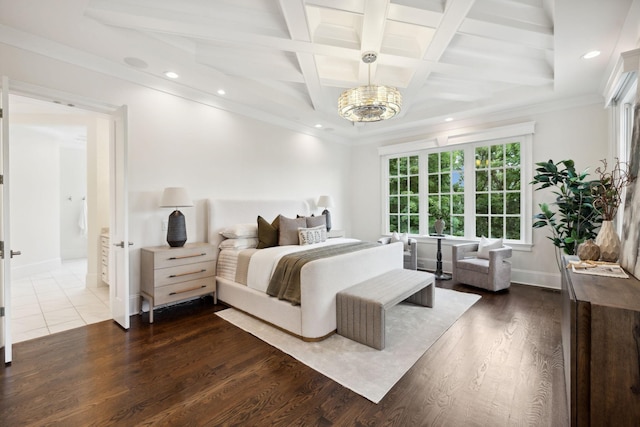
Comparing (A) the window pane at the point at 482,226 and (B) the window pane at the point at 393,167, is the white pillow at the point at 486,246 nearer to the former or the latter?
(A) the window pane at the point at 482,226

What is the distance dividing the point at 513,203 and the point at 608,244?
2.86 m

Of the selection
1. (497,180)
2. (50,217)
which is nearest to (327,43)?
(497,180)

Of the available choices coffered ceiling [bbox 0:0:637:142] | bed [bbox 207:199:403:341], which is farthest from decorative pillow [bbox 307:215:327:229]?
coffered ceiling [bbox 0:0:637:142]

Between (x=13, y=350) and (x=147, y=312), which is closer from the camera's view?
(x=13, y=350)

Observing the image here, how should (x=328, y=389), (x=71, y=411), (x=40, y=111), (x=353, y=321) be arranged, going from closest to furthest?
(x=71, y=411) → (x=328, y=389) → (x=353, y=321) → (x=40, y=111)

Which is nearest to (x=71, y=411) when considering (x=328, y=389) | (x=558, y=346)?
(x=328, y=389)

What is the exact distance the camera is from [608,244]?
81.0 inches

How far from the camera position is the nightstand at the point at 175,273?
3074 mm

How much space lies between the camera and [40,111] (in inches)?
179

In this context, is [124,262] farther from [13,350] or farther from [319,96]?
[319,96]

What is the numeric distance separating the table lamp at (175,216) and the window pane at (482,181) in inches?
184

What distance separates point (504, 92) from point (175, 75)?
15.2ft

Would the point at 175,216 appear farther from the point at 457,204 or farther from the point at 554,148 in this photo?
the point at 554,148

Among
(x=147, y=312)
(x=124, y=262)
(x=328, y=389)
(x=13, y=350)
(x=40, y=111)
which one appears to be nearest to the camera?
(x=328, y=389)
